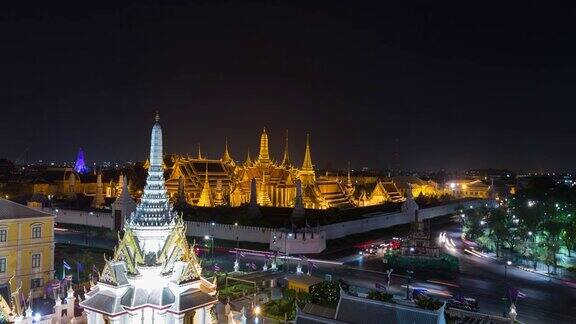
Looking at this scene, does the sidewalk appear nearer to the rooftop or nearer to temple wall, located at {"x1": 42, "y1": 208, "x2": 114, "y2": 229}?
the rooftop

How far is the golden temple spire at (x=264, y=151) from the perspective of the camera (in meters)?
69.9

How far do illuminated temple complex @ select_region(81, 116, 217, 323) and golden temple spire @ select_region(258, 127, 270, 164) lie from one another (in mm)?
53307

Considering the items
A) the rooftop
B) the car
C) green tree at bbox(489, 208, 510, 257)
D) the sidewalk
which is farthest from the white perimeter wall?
the rooftop

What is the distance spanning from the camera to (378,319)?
19109 millimetres

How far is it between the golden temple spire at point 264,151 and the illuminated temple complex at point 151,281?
53307mm

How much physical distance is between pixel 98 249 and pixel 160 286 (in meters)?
31.7

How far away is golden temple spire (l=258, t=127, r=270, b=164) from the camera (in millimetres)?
69856

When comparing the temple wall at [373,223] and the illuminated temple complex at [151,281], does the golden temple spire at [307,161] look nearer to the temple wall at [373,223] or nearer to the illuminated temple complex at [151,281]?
the temple wall at [373,223]

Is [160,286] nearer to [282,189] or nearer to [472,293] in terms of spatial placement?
[472,293]

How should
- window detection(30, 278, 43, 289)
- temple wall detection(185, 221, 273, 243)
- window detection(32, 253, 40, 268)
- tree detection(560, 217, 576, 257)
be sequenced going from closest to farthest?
window detection(30, 278, 43, 289) → window detection(32, 253, 40, 268) → tree detection(560, 217, 576, 257) → temple wall detection(185, 221, 273, 243)

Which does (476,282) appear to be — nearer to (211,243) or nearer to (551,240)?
(551,240)

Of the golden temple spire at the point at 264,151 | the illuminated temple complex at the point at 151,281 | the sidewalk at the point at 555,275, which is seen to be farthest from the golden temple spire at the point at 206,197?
the illuminated temple complex at the point at 151,281

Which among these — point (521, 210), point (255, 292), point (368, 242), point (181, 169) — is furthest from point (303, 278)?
point (181, 169)

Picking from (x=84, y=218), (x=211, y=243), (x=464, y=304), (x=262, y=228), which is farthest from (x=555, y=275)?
(x=84, y=218)
